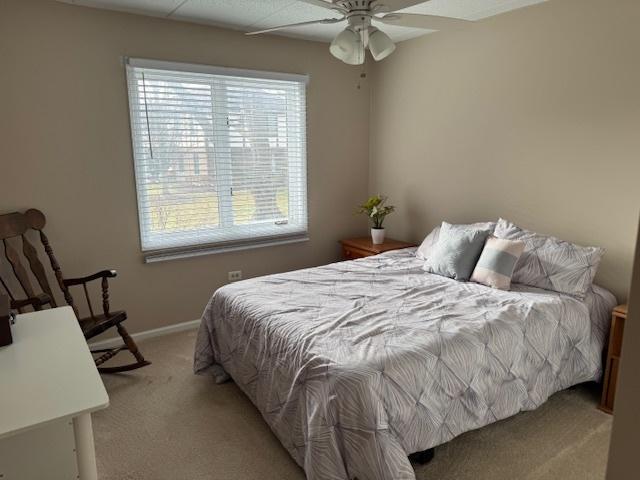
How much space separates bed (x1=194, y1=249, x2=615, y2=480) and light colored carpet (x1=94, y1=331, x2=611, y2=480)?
0.50ft

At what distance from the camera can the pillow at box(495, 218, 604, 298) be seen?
254cm

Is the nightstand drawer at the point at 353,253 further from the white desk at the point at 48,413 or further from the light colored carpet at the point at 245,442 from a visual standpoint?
the white desk at the point at 48,413

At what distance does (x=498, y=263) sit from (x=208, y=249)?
2.18 meters

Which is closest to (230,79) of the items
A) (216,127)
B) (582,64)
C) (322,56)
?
(216,127)

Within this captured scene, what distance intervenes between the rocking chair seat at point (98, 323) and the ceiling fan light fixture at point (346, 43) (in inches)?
81.0

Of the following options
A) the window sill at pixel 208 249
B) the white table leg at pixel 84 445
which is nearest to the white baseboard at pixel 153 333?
the window sill at pixel 208 249

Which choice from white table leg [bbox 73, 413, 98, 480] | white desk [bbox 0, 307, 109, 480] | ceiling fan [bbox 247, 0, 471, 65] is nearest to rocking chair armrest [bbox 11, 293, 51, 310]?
white desk [bbox 0, 307, 109, 480]

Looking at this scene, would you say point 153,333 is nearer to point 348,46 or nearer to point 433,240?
point 433,240

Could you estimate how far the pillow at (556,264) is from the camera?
2543 mm

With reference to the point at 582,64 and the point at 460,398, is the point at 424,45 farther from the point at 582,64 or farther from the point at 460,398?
the point at 460,398

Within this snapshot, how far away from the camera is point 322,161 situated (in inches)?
157

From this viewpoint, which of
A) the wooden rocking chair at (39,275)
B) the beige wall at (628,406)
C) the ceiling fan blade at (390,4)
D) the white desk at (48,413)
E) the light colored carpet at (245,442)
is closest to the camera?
the beige wall at (628,406)

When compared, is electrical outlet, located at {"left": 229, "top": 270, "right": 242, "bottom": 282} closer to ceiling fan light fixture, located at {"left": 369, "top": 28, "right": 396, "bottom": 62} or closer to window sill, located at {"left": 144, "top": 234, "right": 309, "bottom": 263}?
window sill, located at {"left": 144, "top": 234, "right": 309, "bottom": 263}

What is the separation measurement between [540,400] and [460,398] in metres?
0.59
